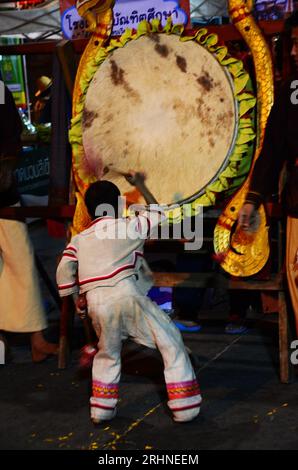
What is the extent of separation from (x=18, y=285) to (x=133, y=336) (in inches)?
56.6

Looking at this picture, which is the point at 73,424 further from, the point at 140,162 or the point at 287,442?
the point at 140,162

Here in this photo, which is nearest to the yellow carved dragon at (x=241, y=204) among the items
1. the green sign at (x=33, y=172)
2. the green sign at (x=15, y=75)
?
the green sign at (x=33, y=172)

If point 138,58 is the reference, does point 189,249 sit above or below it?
below

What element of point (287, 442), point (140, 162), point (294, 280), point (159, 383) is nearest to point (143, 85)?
point (140, 162)

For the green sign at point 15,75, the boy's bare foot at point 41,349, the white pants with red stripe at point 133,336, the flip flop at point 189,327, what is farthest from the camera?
the green sign at point 15,75

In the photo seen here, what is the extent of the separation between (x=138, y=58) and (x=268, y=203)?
122cm

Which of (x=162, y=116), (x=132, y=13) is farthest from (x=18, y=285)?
(x=132, y=13)

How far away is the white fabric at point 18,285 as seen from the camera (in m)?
5.56

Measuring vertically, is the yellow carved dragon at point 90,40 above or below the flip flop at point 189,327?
above

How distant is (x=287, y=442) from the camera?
12.9 feet

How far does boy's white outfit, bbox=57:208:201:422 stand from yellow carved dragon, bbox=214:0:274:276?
64 centimetres

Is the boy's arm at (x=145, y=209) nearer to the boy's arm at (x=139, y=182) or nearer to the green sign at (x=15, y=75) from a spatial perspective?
the boy's arm at (x=139, y=182)

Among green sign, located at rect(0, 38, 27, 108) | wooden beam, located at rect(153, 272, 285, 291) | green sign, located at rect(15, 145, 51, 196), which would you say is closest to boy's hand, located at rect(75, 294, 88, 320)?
wooden beam, located at rect(153, 272, 285, 291)

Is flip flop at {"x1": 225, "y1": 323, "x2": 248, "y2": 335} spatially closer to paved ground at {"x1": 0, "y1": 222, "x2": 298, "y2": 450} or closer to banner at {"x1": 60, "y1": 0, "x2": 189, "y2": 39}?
paved ground at {"x1": 0, "y1": 222, "x2": 298, "y2": 450}
